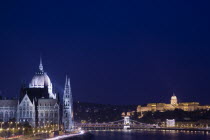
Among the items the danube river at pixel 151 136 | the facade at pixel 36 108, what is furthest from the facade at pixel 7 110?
the danube river at pixel 151 136

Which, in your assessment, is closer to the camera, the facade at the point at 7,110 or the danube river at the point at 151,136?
the danube river at the point at 151,136

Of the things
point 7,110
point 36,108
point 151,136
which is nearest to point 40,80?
point 36,108

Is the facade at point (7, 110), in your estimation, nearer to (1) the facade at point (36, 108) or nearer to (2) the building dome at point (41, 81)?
(1) the facade at point (36, 108)

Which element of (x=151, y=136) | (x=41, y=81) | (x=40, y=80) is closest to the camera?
(x=151, y=136)

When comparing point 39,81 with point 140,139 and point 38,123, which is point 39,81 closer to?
point 38,123

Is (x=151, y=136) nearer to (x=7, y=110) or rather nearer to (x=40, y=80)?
(x=40, y=80)

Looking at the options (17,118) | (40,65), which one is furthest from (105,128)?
(17,118)

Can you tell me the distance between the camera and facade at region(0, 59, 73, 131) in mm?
126750

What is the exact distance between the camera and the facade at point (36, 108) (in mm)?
126750

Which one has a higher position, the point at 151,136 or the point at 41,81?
the point at 41,81

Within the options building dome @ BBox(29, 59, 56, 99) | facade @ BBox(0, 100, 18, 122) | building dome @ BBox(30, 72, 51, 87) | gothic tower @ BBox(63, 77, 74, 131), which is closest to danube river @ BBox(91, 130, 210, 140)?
gothic tower @ BBox(63, 77, 74, 131)

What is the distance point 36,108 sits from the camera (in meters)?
129

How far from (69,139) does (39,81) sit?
49490mm

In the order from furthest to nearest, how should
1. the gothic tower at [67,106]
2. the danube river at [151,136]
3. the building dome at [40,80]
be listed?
1. the building dome at [40,80]
2. the gothic tower at [67,106]
3. the danube river at [151,136]
